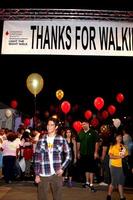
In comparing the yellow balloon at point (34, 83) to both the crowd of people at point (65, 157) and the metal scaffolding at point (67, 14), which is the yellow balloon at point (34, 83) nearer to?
the crowd of people at point (65, 157)

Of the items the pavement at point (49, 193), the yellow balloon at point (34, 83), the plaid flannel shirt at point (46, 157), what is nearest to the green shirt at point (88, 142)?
the pavement at point (49, 193)

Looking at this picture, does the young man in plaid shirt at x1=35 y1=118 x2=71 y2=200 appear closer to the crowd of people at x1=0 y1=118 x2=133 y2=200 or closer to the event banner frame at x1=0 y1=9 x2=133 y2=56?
the crowd of people at x1=0 y1=118 x2=133 y2=200

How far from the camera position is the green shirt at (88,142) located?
12703 millimetres

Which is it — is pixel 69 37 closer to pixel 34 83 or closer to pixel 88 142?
pixel 88 142

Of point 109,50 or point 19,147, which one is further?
point 19,147

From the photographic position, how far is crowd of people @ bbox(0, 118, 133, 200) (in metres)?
7.30

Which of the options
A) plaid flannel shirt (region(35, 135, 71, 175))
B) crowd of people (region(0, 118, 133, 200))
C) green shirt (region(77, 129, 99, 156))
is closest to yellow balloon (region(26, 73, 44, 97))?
crowd of people (region(0, 118, 133, 200))

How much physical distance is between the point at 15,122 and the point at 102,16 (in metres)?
20.0

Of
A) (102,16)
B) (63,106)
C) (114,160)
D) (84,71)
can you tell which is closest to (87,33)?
(102,16)

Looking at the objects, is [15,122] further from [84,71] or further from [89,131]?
[89,131]

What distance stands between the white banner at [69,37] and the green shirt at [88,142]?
3.74m

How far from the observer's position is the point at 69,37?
32.3ft

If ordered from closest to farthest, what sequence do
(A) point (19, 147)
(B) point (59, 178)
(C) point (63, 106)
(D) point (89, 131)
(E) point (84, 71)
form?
(B) point (59, 178)
(D) point (89, 131)
(A) point (19, 147)
(C) point (63, 106)
(E) point (84, 71)

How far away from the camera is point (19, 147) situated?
583 inches
